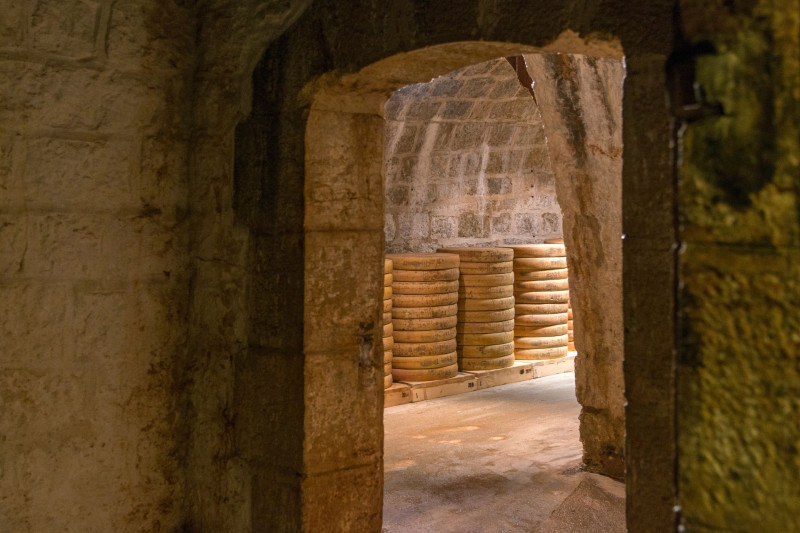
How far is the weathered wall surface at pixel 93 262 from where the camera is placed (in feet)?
9.46

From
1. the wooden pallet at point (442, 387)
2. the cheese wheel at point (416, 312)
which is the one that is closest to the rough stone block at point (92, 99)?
the cheese wheel at point (416, 312)

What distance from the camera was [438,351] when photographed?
6.75 meters

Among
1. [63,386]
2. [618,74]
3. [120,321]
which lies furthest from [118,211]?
[618,74]

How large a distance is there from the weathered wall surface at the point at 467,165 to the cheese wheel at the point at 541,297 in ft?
2.81

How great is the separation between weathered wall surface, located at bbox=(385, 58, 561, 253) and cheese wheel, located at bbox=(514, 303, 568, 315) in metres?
0.91

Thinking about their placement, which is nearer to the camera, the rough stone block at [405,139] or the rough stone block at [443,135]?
the rough stone block at [405,139]

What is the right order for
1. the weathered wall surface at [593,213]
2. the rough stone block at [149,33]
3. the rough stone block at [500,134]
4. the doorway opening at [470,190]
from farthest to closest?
1. the rough stone block at [500,134]
2. the doorway opening at [470,190]
3. the weathered wall surface at [593,213]
4. the rough stone block at [149,33]

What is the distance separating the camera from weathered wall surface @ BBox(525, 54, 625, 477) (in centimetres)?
407

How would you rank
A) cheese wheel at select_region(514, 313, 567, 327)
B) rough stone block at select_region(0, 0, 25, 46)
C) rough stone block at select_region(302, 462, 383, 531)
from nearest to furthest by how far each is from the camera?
rough stone block at select_region(0, 0, 25, 46) → rough stone block at select_region(302, 462, 383, 531) → cheese wheel at select_region(514, 313, 567, 327)

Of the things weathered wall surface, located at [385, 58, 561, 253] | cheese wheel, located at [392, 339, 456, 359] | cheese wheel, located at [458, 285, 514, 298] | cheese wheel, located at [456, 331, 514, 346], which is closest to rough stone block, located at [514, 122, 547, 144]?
weathered wall surface, located at [385, 58, 561, 253]

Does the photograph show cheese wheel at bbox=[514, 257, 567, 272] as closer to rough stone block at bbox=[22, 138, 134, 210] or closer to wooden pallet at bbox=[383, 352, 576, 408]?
wooden pallet at bbox=[383, 352, 576, 408]

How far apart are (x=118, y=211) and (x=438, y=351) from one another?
403 cm

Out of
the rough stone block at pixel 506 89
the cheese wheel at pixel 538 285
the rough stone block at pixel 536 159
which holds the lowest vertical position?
the cheese wheel at pixel 538 285

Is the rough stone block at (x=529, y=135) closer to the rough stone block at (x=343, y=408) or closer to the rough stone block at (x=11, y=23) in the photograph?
the rough stone block at (x=343, y=408)
